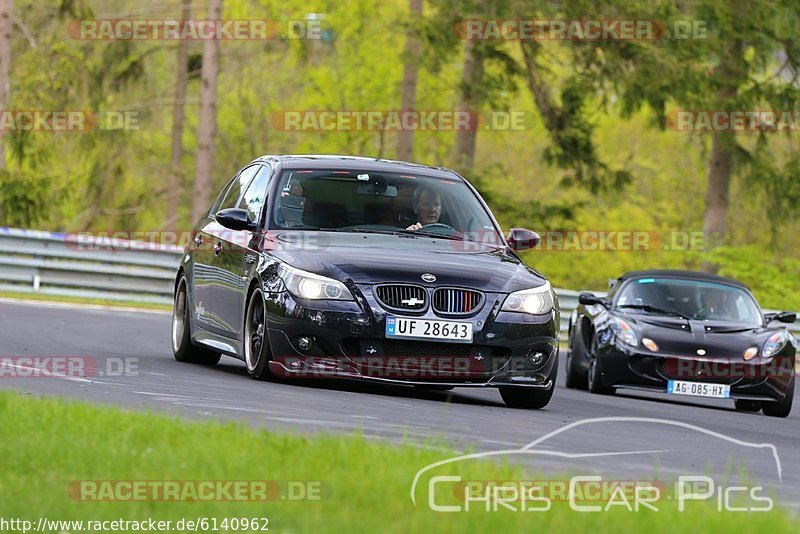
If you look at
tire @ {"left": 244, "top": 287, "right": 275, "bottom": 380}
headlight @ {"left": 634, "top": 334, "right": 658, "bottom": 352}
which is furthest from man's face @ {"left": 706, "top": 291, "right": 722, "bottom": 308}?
tire @ {"left": 244, "top": 287, "right": 275, "bottom": 380}

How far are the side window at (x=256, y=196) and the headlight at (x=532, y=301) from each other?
221cm

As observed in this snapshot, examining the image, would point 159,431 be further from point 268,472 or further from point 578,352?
point 578,352

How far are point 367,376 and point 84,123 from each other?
3197 centimetres

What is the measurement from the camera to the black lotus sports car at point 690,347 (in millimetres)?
15930

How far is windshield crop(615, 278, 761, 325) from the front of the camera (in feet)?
55.5

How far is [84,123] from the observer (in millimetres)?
41750

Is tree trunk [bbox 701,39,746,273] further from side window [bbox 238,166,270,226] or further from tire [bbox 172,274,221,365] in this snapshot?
side window [bbox 238,166,270,226]

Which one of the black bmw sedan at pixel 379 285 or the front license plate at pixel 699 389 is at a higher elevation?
the black bmw sedan at pixel 379 285

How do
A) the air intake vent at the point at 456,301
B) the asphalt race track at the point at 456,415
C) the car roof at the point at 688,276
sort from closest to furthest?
the asphalt race track at the point at 456,415
the air intake vent at the point at 456,301
the car roof at the point at 688,276

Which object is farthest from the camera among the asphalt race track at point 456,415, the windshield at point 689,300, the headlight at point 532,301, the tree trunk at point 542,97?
the tree trunk at point 542,97

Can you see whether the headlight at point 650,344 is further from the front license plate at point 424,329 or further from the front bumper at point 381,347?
the front license plate at point 424,329

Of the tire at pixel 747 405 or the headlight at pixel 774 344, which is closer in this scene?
the headlight at pixel 774 344

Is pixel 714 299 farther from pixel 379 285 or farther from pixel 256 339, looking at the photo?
pixel 379 285

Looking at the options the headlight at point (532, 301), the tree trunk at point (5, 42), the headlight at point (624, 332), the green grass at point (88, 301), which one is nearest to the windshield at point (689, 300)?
the headlight at point (624, 332)
